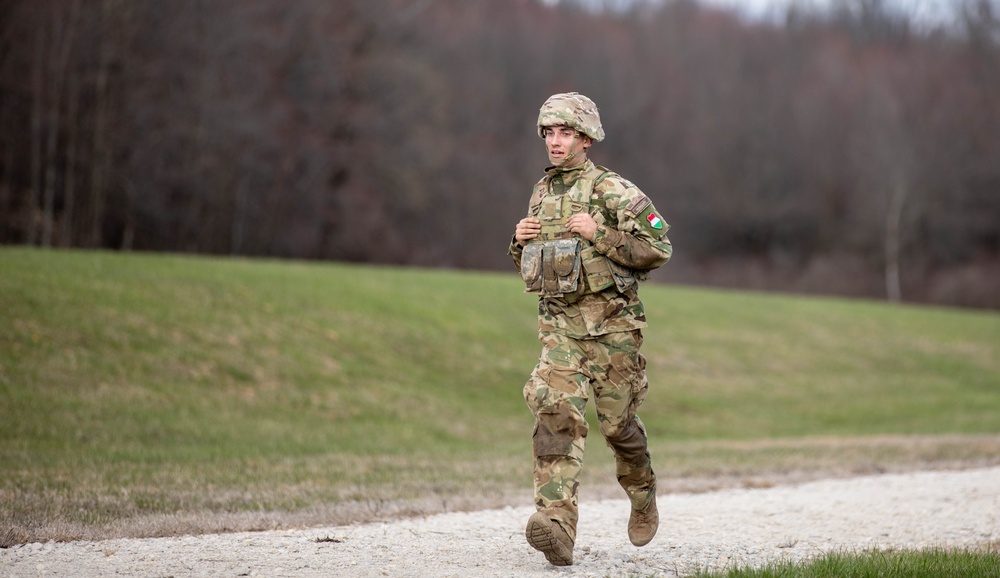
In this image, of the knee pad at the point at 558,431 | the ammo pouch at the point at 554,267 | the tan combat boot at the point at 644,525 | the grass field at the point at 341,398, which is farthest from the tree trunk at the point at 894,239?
the knee pad at the point at 558,431

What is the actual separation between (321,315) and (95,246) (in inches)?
762

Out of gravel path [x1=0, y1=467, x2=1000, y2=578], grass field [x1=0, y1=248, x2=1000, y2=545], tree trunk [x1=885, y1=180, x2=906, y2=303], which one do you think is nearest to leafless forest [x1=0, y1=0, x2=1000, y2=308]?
tree trunk [x1=885, y1=180, x2=906, y2=303]

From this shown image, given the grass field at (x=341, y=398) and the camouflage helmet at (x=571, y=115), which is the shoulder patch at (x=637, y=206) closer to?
the camouflage helmet at (x=571, y=115)

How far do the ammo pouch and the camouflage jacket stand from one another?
0.41ft

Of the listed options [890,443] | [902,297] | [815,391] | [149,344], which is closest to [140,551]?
[149,344]

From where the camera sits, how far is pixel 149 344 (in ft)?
52.3

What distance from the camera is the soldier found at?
6.14 metres

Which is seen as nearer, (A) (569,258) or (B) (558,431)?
(B) (558,431)

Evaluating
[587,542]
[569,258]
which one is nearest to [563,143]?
[569,258]

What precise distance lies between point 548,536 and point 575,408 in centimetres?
74

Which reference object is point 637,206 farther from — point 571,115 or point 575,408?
point 575,408

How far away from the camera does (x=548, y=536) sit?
584 centimetres

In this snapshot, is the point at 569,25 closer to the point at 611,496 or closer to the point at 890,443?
the point at 890,443

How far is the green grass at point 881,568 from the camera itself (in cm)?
561
